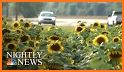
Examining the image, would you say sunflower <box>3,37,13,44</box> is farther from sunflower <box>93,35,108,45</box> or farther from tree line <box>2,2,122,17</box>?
sunflower <box>93,35,108,45</box>

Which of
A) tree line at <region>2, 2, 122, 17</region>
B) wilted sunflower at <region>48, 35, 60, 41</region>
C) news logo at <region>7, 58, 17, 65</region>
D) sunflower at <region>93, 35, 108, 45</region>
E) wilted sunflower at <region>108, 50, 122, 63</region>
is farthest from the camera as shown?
tree line at <region>2, 2, 122, 17</region>

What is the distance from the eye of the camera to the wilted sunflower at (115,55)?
431 centimetres

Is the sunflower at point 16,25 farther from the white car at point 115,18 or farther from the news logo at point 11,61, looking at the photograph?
the white car at point 115,18

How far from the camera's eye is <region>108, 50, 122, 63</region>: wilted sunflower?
4.31 meters

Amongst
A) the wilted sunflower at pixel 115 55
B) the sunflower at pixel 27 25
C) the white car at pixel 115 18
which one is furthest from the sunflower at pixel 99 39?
the sunflower at pixel 27 25

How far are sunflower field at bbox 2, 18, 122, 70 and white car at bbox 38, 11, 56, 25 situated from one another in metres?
0.09

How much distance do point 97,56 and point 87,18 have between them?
866 millimetres

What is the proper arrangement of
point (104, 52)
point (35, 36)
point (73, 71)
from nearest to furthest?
point (104, 52), point (73, 71), point (35, 36)

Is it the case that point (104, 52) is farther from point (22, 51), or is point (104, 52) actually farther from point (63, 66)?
point (22, 51)

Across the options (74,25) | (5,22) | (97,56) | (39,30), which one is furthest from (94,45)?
(5,22)

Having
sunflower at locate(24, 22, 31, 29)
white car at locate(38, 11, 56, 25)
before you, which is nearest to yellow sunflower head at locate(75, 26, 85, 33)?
white car at locate(38, 11, 56, 25)

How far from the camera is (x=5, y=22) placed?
5.04 meters

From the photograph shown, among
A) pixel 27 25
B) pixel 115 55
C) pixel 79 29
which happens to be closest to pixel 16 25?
pixel 27 25

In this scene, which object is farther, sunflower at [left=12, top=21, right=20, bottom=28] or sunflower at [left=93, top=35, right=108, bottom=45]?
sunflower at [left=12, top=21, right=20, bottom=28]
